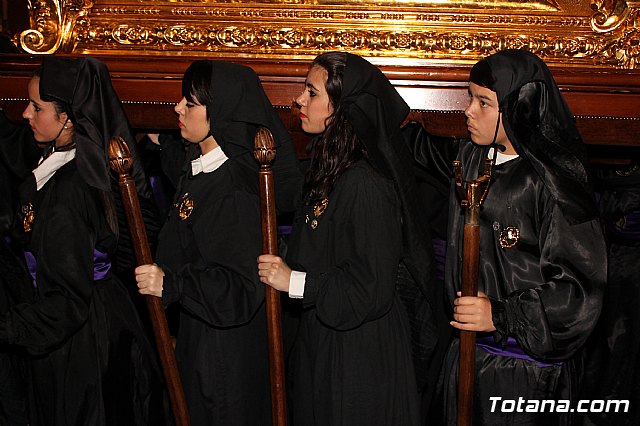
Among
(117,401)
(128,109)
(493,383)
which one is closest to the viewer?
(493,383)

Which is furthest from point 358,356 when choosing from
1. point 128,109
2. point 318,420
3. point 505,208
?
point 128,109

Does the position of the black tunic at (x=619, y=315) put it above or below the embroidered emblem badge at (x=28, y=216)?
below

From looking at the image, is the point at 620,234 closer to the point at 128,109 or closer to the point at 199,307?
the point at 199,307

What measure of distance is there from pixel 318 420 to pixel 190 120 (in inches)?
48.4

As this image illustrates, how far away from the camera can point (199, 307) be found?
2971 mm

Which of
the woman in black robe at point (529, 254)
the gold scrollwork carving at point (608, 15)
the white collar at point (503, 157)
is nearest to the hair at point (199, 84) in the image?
A: the woman in black robe at point (529, 254)

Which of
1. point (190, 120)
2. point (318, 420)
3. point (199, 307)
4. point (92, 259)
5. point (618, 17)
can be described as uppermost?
point (618, 17)

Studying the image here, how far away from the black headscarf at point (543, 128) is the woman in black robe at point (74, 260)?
1.48 m

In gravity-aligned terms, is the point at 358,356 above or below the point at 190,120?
below

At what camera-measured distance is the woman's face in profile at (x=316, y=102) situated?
298 centimetres

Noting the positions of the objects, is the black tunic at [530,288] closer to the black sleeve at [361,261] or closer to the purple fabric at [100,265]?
the black sleeve at [361,261]

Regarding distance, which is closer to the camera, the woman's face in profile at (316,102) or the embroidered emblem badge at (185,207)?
the woman's face in profile at (316,102)

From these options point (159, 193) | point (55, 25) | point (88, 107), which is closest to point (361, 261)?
point (88, 107)

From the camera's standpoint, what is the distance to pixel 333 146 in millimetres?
2912
